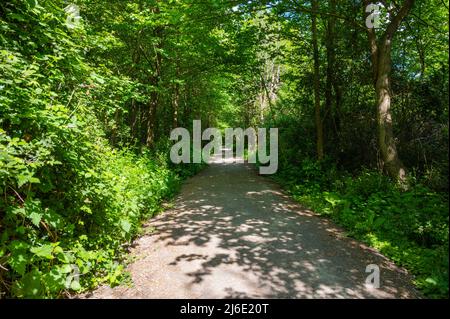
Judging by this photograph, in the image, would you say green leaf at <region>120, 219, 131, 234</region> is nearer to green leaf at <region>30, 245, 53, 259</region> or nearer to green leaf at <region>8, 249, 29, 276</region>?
green leaf at <region>30, 245, 53, 259</region>

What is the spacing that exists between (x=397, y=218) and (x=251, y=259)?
3445mm

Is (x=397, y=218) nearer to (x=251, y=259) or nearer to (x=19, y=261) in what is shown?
(x=251, y=259)

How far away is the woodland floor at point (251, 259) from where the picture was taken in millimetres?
4660

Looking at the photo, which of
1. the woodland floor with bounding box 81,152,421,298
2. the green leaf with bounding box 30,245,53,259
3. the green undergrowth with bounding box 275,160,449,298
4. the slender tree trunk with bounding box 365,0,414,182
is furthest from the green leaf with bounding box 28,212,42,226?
the slender tree trunk with bounding box 365,0,414,182

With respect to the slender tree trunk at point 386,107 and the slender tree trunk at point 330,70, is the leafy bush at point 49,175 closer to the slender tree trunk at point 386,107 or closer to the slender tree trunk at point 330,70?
the slender tree trunk at point 386,107

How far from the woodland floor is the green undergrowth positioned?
29cm

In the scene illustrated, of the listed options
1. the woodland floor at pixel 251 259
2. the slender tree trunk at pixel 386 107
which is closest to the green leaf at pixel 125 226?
the woodland floor at pixel 251 259

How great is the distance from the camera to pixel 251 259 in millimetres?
Result: 5613

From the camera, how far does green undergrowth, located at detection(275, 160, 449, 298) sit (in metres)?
5.06

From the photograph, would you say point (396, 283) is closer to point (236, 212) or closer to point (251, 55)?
point (236, 212)

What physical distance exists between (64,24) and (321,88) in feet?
34.7

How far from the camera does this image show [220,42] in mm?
14703

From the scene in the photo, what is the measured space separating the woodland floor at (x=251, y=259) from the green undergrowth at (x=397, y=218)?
0.96 ft

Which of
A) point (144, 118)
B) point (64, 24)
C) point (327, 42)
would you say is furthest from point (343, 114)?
point (144, 118)
